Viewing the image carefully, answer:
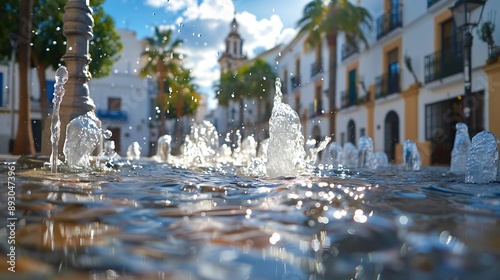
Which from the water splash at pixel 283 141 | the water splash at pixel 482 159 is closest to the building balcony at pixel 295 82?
the water splash at pixel 283 141

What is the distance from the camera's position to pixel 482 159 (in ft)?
15.2

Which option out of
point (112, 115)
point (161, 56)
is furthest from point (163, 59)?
point (112, 115)

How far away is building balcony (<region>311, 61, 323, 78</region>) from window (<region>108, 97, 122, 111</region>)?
55.1ft

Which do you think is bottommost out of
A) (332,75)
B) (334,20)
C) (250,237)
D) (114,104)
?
(250,237)

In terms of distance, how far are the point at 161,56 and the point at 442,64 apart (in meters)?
19.1

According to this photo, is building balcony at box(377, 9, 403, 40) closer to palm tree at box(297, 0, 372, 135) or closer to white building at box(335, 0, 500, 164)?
white building at box(335, 0, 500, 164)

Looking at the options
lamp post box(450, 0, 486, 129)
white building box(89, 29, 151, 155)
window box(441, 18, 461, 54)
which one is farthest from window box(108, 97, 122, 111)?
lamp post box(450, 0, 486, 129)

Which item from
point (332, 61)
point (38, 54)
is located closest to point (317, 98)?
point (332, 61)

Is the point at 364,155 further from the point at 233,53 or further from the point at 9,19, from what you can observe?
the point at 233,53

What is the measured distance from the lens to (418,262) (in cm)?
124

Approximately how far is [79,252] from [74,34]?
4.78 m

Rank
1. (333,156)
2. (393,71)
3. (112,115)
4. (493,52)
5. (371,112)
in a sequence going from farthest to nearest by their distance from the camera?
(112,115), (371,112), (393,71), (493,52), (333,156)

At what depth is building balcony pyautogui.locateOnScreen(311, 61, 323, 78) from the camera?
26.8 meters

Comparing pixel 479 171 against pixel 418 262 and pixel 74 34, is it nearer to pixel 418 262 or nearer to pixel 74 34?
pixel 418 262
